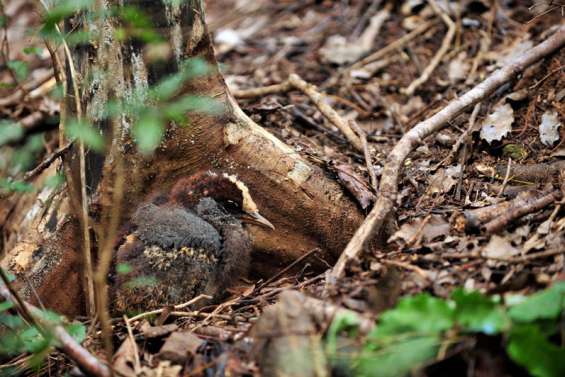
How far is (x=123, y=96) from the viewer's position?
3658 millimetres

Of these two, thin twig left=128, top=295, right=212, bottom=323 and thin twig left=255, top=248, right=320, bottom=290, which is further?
thin twig left=255, top=248, right=320, bottom=290

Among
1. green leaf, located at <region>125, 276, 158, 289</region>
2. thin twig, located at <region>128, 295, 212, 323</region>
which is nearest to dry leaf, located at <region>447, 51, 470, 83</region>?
thin twig, located at <region>128, 295, 212, 323</region>

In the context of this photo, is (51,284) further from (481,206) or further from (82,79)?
(481,206)

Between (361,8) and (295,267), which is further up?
(361,8)

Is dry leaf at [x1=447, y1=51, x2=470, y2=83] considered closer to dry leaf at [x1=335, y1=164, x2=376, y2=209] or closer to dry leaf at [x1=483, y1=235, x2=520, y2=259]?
dry leaf at [x1=335, y1=164, x2=376, y2=209]

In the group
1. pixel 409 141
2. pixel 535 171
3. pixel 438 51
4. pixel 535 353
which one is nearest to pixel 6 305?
pixel 535 353

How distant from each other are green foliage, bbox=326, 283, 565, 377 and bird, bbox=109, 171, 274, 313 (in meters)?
1.61

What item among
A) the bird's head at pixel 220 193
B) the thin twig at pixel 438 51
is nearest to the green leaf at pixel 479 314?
the bird's head at pixel 220 193

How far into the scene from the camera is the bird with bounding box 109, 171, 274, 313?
376cm

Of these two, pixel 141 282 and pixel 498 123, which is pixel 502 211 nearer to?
pixel 498 123

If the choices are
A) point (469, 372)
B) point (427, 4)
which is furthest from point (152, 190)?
point (427, 4)

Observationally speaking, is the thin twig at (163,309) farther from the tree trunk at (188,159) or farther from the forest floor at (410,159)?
the tree trunk at (188,159)

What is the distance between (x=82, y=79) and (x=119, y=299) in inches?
52.9

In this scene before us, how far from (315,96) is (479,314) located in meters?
2.91
